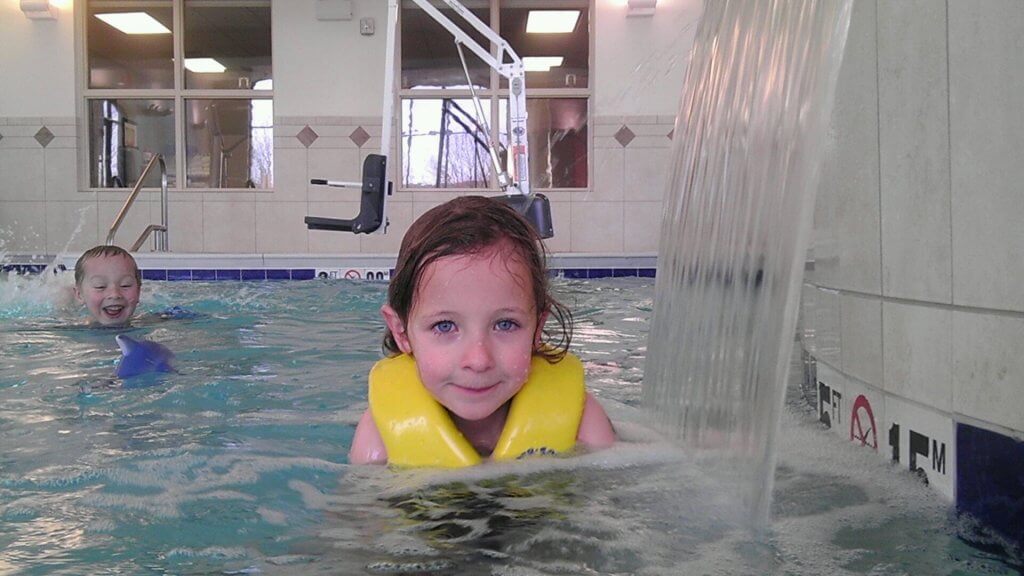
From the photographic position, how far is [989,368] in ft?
4.70

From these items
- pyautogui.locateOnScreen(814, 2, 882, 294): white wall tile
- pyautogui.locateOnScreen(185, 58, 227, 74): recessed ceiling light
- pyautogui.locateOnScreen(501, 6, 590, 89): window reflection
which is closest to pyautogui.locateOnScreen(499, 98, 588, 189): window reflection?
pyautogui.locateOnScreen(501, 6, 590, 89): window reflection

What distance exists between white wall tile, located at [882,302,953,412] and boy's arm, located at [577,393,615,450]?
0.57 metres

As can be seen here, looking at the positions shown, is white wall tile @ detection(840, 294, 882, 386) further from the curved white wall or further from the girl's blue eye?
the girl's blue eye

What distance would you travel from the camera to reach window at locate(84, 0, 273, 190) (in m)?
10.5

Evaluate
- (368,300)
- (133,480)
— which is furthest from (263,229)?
(133,480)

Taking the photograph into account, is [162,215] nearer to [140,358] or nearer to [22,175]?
[22,175]

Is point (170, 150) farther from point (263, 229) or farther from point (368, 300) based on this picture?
point (368, 300)

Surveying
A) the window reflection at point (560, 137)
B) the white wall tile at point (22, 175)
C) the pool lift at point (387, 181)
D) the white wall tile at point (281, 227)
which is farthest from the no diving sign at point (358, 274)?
the white wall tile at point (22, 175)

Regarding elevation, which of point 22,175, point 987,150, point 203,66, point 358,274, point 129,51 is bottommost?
point 358,274

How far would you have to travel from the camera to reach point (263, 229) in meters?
10.4

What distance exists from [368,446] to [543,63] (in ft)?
30.0

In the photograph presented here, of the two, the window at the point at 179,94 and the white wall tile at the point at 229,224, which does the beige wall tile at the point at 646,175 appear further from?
the white wall tile at the point at 229,224

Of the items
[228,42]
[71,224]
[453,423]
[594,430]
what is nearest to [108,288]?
[453,423]

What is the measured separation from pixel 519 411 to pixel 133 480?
2.51 feet
